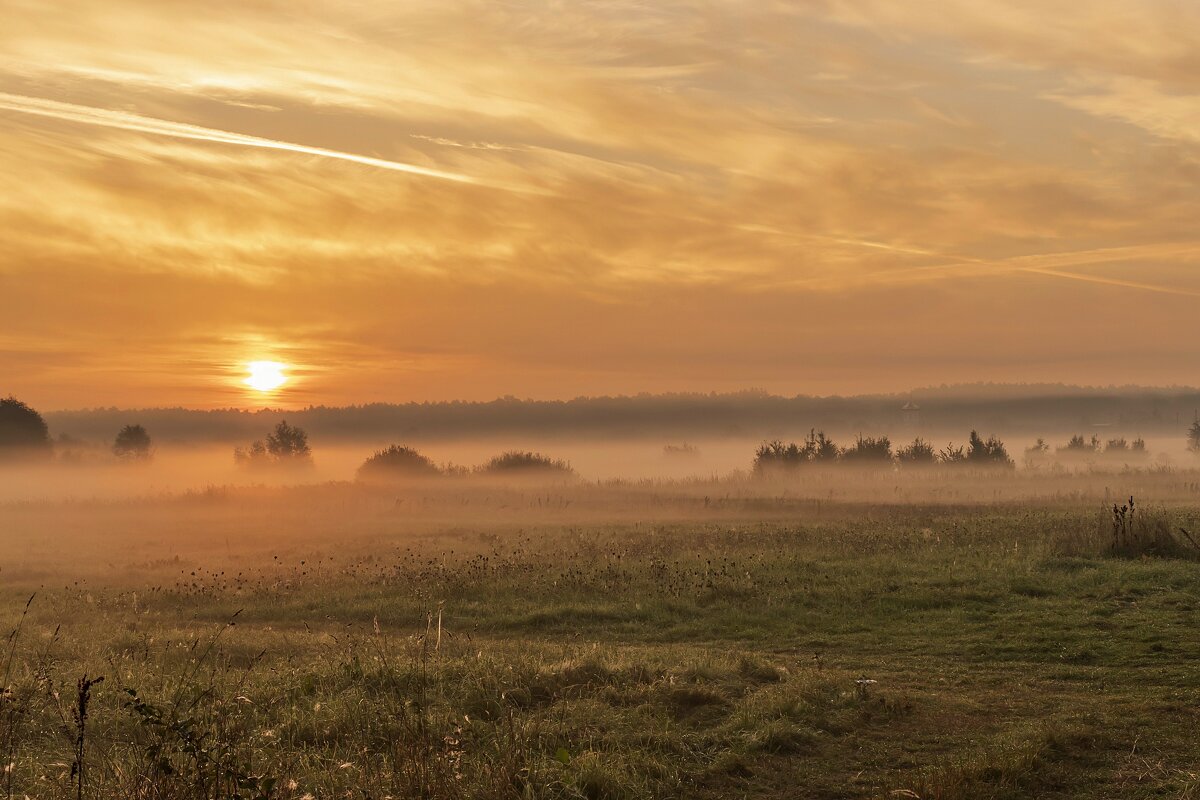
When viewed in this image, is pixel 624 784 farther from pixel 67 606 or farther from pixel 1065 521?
pixel 1065 521

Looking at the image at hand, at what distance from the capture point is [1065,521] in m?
30.6

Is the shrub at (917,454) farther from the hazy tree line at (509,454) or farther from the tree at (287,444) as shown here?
the tree at (287,444)

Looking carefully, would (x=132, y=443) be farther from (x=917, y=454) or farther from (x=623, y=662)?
(x=623, y=662)

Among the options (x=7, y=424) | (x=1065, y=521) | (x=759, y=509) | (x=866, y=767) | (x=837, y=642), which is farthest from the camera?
(x=7, y=424)

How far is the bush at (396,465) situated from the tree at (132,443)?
31679 mm

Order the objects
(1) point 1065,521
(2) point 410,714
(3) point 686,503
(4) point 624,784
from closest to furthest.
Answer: (4) point 624,784, (2) point 410,714, (1) point 1065,521, (3) point 686,503

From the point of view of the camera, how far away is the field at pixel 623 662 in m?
8.88

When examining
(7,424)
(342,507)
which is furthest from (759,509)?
(7,424)

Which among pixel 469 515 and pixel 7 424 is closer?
pixel 469 515

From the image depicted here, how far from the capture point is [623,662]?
12734 mm

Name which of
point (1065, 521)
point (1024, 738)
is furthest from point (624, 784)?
point (1065, 521)

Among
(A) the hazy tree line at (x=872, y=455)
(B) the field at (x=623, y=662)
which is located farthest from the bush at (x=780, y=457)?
(B) the field at (x=623, y=662)

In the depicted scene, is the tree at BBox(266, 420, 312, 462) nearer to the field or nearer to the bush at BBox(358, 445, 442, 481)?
the bush at BBox(358, 445, 442, 481)

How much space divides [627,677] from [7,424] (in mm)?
97995
